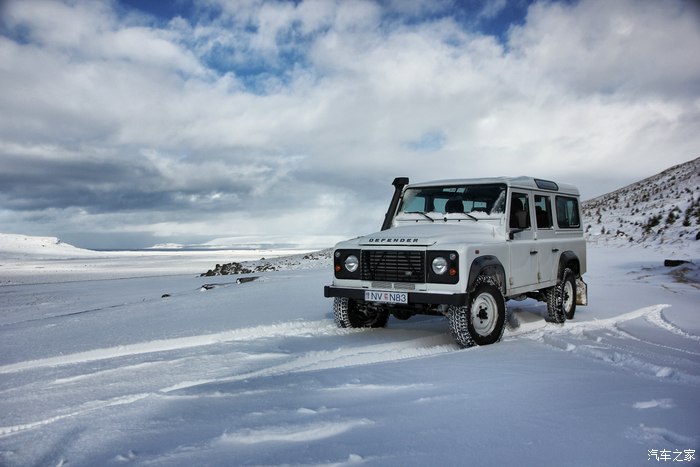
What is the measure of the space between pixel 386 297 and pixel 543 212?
3198 millimetres

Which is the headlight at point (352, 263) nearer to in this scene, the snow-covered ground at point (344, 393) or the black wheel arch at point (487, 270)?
the snow-covered ground at point (344, 393)

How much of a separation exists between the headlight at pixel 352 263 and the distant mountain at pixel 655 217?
14.9m

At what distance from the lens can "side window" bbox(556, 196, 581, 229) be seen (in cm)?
834

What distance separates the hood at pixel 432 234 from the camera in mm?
6035

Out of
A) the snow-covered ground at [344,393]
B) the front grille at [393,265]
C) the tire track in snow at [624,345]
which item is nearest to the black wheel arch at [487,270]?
the front grille at [393,265]

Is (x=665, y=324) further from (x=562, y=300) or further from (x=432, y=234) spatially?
(x=432, y=234)

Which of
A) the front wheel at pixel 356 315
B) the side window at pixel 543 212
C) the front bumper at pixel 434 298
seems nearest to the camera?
the front bumper at pixel 434 298

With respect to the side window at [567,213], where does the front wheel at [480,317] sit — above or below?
below

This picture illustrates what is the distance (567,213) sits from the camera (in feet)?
28.3

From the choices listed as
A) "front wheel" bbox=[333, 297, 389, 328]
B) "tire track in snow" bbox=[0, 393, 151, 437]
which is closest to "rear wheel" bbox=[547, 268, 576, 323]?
"front wheel" bbox=[333, 297, 389, 328]

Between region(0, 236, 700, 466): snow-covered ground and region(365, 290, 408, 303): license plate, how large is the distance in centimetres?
53

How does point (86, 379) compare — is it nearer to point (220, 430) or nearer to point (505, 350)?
point (220, 430)

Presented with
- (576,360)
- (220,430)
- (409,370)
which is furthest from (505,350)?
(220,430)

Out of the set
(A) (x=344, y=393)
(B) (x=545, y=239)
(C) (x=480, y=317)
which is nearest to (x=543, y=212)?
(B) (x=545, y=239)
